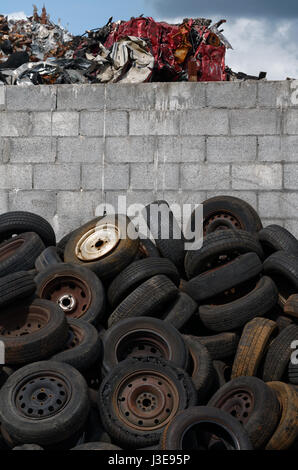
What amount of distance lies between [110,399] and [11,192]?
13.8ft

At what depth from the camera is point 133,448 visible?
5.04 meters

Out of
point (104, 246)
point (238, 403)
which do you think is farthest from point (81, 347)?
point (104, 246)

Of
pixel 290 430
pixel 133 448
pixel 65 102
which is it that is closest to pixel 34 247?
pixel 65 102

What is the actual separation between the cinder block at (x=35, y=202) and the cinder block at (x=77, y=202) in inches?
4.3

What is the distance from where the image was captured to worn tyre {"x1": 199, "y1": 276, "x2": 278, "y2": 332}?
6660 millimetres

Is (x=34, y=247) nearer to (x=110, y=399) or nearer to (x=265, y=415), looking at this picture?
(x=110, y=399)

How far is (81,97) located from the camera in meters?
8.74

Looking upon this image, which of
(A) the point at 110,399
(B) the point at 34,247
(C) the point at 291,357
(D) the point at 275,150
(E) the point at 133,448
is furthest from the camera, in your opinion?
(D) the point at 275,150

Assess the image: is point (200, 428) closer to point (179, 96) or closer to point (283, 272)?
point (283, 272)

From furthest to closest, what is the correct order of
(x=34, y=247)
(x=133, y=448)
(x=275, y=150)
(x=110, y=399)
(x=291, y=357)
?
(x=275, y=150)
(x=34, y=247)
(x=291, y=357)
(x=110, y=399)
(x=133, y=448)

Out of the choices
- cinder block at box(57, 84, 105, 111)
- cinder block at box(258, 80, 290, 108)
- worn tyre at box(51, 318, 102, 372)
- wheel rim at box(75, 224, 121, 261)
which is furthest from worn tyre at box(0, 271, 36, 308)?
cinder block at box(258, 80, 290, 108)

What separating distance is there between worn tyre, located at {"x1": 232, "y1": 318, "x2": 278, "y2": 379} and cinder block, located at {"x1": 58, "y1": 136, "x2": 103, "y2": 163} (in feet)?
11.5

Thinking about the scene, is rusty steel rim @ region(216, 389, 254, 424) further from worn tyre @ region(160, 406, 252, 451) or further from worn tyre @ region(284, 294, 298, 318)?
worn tyre @ region(284, 294, 298, 318)

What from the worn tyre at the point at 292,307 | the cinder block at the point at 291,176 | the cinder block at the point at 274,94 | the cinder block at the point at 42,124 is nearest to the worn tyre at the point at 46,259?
the cinder block at the point at 42,124
